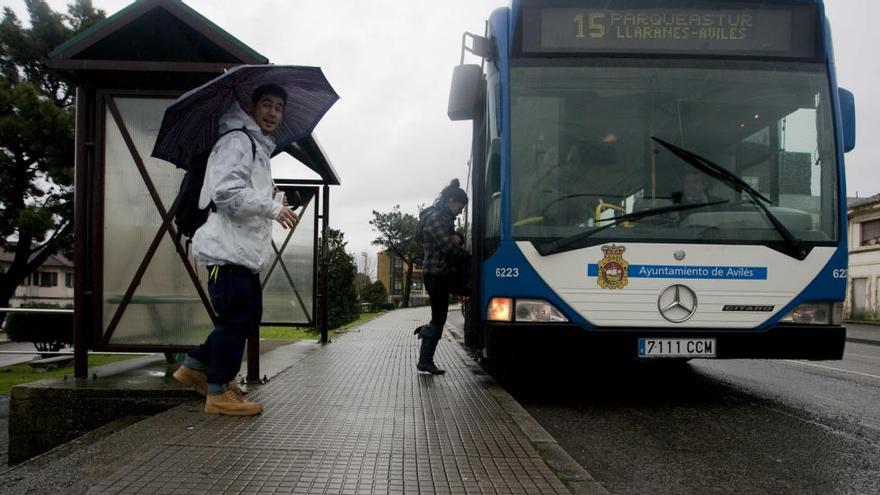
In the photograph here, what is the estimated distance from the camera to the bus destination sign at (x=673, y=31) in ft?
17.7

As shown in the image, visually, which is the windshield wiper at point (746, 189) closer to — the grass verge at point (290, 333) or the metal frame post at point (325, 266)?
the metal frame post at point (325, 266)

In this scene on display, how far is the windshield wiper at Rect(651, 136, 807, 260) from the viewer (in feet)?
16.6

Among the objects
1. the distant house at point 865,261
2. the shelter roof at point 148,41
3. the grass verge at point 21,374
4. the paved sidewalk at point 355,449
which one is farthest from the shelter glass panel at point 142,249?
the distant house at point 865,261

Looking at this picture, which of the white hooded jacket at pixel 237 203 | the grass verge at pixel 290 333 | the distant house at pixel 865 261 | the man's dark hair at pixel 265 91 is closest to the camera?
the white hooded jacket at pixel 237 203

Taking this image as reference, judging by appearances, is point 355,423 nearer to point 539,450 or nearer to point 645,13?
point 539,450

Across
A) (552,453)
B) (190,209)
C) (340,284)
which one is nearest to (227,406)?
(190,209)

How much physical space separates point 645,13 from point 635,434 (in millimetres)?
3343

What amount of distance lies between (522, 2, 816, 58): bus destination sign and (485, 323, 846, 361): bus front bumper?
88.4 inches

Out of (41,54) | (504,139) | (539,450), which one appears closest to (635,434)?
(539,450)

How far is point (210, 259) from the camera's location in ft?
13.6

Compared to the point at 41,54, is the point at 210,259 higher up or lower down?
lower down

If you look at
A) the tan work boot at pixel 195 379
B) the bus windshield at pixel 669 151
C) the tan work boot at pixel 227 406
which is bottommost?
the tan work boot at pixel 227 406

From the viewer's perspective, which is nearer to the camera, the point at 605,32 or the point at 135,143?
the point at 605,32

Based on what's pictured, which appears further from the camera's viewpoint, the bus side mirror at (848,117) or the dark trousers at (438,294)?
the dark trousers at (438,294)
